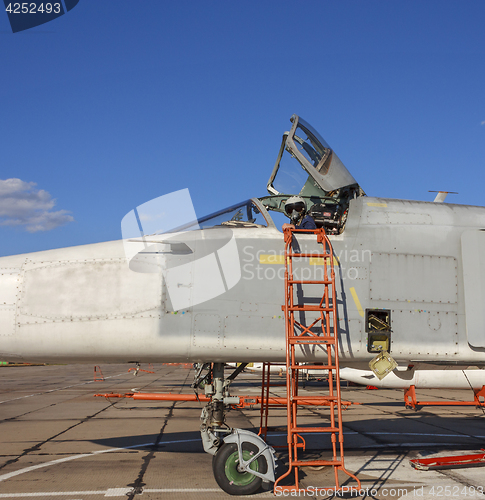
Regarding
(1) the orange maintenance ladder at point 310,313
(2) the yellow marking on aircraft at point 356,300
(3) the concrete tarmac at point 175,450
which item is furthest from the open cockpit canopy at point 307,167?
(3) the concrete tarmac at point 175,450

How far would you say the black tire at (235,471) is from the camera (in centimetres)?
538

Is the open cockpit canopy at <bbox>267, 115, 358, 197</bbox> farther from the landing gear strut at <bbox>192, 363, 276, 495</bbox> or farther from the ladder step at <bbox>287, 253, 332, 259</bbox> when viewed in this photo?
the landing gear strut at <bbox>192, 363, 276, 495</bbox>

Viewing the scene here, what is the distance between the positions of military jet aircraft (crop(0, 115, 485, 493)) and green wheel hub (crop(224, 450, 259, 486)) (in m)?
0.12

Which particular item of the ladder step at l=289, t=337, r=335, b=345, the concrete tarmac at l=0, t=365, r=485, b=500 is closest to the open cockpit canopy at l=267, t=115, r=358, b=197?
the ladder step at l=289, t=337, r=335, b=345

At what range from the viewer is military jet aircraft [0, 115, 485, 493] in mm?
5230

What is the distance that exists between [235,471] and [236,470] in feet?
0.06

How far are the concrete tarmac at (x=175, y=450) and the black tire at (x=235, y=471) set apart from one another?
0.24m

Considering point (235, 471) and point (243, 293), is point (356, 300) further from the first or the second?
point (235, 471)

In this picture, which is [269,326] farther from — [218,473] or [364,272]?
[218,473]

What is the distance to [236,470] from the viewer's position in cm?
545

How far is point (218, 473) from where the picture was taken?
539cm

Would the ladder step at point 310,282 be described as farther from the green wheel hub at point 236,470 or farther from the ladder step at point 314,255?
the green wheel hub at point 236,470

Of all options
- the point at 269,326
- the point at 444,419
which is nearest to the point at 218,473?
the point at 269,326

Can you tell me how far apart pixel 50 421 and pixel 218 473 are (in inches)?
346
